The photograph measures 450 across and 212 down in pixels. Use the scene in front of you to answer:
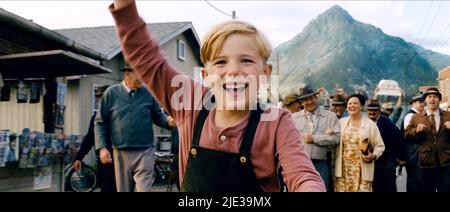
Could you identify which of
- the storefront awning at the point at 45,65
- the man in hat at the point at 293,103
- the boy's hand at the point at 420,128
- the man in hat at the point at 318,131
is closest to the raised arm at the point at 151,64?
the storefront awning at the point at 45,65

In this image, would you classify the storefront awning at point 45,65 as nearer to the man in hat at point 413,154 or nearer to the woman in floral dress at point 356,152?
the woman in floral dress at point 356,152

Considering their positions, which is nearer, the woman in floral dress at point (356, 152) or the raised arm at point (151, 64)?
the raised arm at point (151, 64)

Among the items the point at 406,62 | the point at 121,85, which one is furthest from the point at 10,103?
the point at 406,62

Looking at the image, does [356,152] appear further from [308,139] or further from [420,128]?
[420,128]

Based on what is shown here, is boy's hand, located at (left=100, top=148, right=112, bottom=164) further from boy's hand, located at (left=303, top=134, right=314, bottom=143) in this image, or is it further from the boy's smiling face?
the boy's smiling face

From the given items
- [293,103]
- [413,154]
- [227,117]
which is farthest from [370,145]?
[227,117]

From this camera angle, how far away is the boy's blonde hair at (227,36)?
2.99ft

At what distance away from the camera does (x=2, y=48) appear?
10.1 feet

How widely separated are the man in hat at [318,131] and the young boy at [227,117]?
6.97ft

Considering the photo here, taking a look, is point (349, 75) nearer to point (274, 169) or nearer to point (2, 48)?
point (2, 48)

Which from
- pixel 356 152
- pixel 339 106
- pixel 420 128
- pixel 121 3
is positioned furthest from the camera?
pixel 339 106

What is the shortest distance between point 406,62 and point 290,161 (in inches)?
54.8

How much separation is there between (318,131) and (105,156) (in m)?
1.43

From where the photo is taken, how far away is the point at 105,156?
7.91ft
